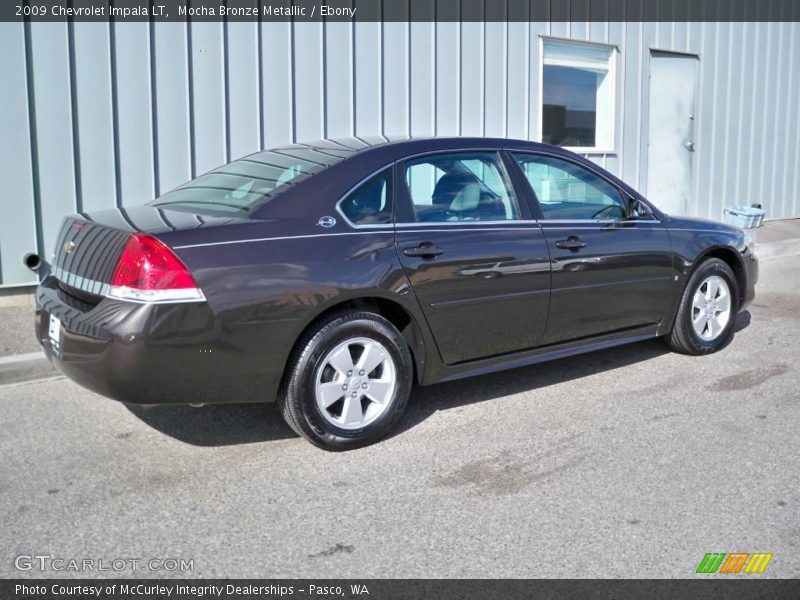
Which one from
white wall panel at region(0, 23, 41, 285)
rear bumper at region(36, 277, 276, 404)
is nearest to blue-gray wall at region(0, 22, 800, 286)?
white wall panel at region(0, 23, 41, 285)

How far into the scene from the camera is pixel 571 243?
5043mm

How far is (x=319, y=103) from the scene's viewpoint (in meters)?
8.05

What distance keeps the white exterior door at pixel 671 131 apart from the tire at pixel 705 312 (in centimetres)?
557

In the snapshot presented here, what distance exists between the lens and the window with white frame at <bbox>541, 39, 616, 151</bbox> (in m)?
10.3

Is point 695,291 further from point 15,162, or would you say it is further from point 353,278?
point 15,162

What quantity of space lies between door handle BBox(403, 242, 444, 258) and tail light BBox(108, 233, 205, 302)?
45.0 inches

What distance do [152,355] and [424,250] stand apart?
1.49 m

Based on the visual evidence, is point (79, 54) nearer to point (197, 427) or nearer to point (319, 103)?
point (319, 103)

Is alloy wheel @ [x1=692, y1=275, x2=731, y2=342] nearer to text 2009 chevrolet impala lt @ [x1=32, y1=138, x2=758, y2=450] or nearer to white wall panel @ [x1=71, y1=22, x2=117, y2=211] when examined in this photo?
text 2009 chevrolet impala lt @ [x1=32, y1=138, x2=758, y2=450]

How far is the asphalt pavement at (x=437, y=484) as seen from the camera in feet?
10.5

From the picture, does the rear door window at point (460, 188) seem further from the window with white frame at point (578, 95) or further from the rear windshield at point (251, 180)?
the window with white frame at point (578, 95)

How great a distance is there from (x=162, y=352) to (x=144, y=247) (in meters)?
0.46

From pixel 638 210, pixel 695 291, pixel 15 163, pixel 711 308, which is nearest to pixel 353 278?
pixel 638 210

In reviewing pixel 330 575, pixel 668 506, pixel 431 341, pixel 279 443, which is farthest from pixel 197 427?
pixel 668 506
